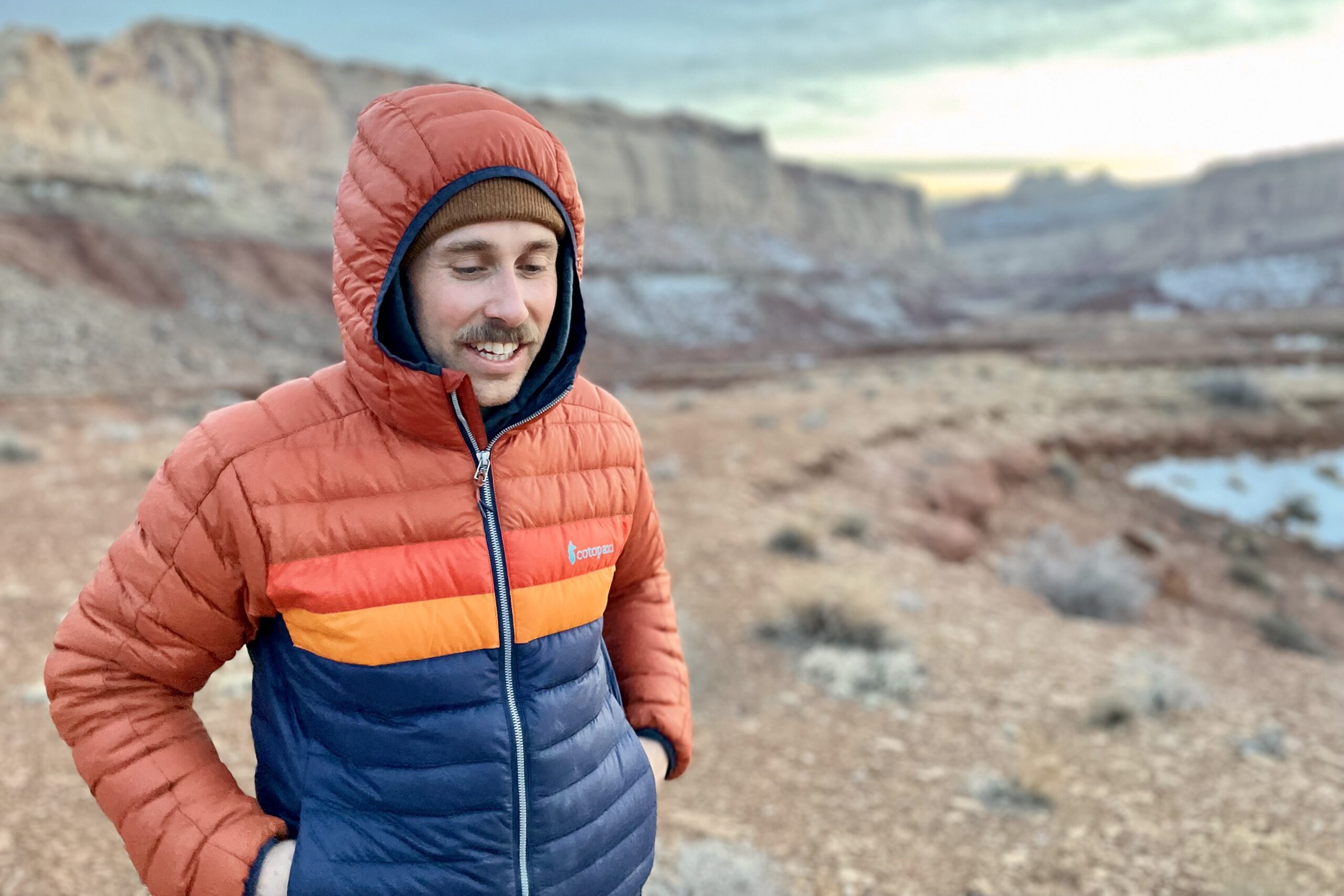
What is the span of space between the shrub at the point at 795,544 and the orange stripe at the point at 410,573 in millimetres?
7020

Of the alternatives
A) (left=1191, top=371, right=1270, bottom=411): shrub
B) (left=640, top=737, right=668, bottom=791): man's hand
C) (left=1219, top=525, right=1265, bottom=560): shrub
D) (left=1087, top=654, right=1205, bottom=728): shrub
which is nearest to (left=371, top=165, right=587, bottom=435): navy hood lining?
(left=640, top=737, right=668, bottom=791): man's hand

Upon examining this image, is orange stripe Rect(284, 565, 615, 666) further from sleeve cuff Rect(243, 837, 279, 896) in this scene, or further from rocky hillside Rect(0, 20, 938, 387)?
rocky hillside Rect(0, 20, 938, 387)

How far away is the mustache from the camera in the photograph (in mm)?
1657

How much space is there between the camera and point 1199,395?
72.1 feet

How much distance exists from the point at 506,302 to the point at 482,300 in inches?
1.7

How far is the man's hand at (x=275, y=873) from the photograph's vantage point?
161cm

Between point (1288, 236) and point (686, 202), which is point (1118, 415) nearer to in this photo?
point (686, 202)

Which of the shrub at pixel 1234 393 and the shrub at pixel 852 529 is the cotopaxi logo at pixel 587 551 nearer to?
the shrub at pixel 852 529

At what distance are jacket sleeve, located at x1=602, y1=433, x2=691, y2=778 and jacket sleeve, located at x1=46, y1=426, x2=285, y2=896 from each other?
0.84 meters

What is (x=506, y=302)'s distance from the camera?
5.37 ft

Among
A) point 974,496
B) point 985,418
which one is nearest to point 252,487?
point 974,496

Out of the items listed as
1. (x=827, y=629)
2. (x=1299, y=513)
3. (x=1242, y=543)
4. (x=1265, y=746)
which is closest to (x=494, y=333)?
(x=1265, y=746)

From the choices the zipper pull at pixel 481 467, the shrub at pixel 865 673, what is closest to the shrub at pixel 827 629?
the shrub at pixel 865 673

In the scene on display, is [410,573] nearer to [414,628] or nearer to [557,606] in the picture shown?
[414,628]
